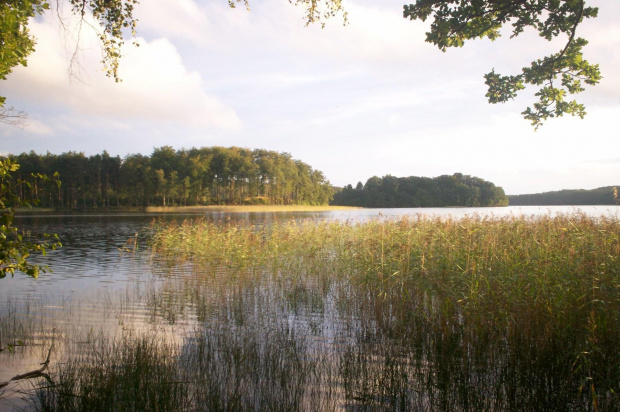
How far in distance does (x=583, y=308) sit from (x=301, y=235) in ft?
36.5

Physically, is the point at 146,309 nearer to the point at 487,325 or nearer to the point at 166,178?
the point at 487,325

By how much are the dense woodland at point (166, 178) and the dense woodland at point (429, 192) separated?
38.6 metres

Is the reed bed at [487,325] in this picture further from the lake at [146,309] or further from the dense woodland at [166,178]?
the dense woodland at [166,178]

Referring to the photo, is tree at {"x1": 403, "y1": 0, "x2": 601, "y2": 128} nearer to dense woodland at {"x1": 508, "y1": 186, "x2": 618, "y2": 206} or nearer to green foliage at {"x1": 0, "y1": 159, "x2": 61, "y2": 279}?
green foliage at {"x1": 0, "y1": 159, "x2": 61, "y2": 279}

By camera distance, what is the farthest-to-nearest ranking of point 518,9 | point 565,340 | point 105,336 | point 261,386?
1. point 518,9
2. point 105,336
3. point 565,340
4. point 261,386

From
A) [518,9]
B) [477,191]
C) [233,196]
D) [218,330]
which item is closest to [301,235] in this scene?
[218,330]

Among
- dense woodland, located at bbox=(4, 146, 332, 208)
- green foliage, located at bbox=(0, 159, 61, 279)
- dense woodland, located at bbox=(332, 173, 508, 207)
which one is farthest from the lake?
dense woodland, located at bbox=(332, 173, 508, 207)

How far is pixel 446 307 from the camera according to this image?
6.67m

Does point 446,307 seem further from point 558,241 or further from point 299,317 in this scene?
point 558,241

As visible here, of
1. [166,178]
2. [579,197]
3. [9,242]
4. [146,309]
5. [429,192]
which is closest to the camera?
[9,242]

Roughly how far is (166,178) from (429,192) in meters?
89.1

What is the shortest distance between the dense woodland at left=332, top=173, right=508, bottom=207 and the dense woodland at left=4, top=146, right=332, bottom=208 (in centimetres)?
3864

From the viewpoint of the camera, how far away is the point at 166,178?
9206cm

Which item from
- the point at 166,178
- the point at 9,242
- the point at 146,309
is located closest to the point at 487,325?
the point at 9,242
